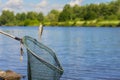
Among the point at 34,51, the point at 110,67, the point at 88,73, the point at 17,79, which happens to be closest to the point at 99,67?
the point at 110,67

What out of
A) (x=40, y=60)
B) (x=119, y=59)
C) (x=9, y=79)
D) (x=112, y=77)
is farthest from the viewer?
(x=119, y=59)

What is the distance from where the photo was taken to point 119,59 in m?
37.7

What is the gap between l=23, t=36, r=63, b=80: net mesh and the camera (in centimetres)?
1691

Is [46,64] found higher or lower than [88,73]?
higher

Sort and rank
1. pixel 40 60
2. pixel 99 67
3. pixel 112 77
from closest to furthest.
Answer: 1. pixel 40 60
2. pixel 112 77
3. pixel 99 67

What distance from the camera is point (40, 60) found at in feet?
55.2

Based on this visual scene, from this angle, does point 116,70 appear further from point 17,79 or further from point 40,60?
point 40,60

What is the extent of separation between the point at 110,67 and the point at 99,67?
0.96 m

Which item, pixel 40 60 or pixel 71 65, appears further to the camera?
pixel 71 65

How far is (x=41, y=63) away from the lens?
1706 centimetres

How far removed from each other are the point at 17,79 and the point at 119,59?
687 inches

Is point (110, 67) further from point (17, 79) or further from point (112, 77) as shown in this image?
point (17, 79)

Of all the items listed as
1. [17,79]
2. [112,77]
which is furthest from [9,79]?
[112,77]

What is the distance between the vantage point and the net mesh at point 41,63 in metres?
16.9
